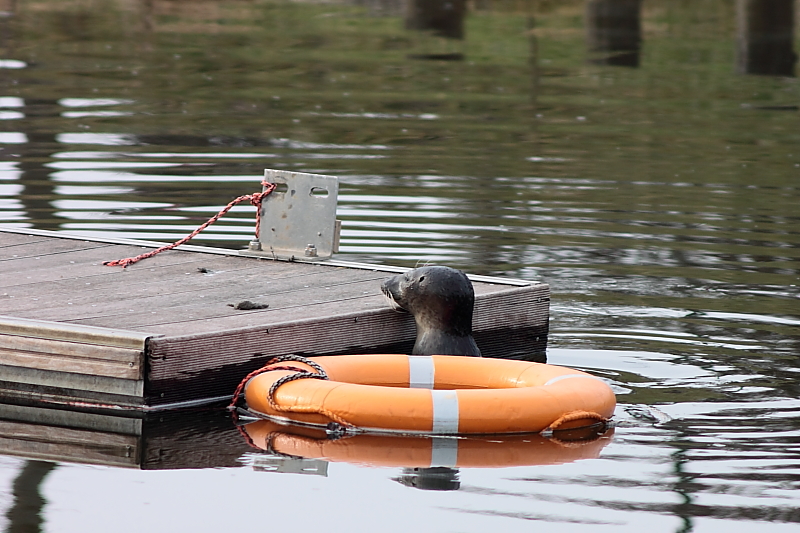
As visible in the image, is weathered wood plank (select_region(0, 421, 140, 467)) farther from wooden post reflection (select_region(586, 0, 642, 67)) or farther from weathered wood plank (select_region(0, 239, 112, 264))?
wooden post reflection (select_region(586, 0, 642, 67))

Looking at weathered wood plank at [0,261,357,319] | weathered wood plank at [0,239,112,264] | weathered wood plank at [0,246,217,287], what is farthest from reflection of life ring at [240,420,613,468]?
weathered wood plank at [0,239,112,264]

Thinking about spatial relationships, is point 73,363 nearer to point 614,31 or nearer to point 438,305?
point 438,305

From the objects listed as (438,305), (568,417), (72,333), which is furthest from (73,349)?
(568,417)

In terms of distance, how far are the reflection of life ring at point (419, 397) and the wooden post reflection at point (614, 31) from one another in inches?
574

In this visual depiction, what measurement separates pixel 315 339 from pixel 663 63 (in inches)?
593

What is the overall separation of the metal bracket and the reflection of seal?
2.99 feet

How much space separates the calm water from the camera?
14.6 feet

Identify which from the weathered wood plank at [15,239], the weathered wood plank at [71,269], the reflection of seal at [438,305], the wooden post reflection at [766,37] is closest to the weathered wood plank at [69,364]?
the weathered wood plank at [71,269]

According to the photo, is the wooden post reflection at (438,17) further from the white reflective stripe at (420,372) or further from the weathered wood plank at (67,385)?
the weathered wood plank at (67,385)

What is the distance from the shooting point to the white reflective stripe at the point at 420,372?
18.4ft

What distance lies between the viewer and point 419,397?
5105 millimetres

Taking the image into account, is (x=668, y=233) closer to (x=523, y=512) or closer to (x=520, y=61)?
(x=523, y=512)

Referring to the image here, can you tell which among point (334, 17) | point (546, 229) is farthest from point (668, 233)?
point (334, 17)

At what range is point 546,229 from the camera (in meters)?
9.52
